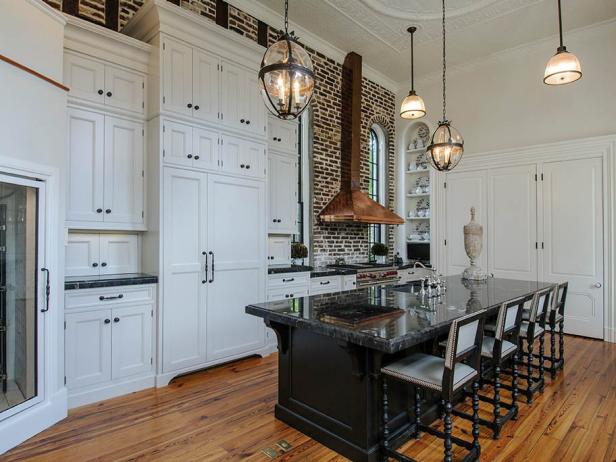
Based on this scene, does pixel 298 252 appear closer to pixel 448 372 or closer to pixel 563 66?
pixel 448 372

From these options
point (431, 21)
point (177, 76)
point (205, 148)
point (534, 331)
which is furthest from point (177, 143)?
point (431, 21)

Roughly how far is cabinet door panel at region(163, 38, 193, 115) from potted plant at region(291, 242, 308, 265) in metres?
2.23

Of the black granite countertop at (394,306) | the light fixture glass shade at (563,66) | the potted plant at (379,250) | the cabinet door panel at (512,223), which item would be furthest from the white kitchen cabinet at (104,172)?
→ the cabinet door panel at (512,223)

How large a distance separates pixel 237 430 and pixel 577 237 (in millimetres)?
4992

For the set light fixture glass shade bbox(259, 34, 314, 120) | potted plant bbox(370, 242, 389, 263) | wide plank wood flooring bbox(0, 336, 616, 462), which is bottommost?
wide plank wood flooring bbox(0, 336, 616, 462)

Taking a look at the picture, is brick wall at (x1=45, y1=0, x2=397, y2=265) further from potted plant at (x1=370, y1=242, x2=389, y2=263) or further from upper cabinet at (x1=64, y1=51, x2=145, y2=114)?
upper cabinet at (x1=64, y1=51, x2=145, y2=114)

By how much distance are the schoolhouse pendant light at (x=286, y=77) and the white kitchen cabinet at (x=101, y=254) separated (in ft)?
7.09

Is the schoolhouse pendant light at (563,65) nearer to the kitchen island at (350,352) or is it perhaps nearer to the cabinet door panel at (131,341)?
the kitchen island at (350,352)

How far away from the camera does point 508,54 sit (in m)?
5.77

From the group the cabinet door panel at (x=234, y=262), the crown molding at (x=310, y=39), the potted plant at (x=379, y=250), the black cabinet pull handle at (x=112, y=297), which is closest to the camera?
the black cabinet pull handle at (x=112, y=297)

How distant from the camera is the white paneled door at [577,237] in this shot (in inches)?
196

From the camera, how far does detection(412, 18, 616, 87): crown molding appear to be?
5.06 metres

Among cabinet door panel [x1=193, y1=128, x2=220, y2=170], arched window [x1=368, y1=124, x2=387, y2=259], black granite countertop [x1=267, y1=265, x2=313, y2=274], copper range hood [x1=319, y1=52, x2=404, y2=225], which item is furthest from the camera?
arched window [x1=368, y1=124, x2=387, y2=259]

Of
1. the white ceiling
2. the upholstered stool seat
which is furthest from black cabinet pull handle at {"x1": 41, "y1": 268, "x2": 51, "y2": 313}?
the white ceiling
